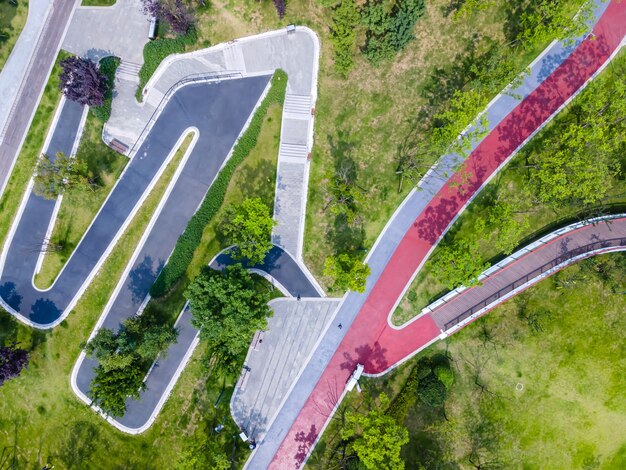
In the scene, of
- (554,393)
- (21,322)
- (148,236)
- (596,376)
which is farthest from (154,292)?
(596,376)

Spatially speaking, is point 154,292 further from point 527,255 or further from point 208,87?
point 527,255

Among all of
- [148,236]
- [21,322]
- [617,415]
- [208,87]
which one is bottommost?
[21,322]

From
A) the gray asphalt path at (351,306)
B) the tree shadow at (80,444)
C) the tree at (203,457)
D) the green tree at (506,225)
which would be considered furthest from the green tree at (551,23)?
the tree shadow at (80,444)

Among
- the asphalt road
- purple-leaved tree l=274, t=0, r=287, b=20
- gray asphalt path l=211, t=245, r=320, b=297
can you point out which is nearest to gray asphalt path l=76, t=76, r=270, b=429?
gray asphalt path l=211, t=245, r=320, b=297

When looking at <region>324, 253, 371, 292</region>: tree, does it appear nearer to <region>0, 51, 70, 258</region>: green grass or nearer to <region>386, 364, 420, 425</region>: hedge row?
<region>386, 364, 420, 425</region>: hedge row

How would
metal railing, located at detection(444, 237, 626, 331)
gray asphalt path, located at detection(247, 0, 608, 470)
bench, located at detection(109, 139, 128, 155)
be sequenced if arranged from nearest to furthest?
1. metal railing, located at detection(444, 237, 626, 331)
2. gray asphalt path, located at detection(247, 0, 608, 470)
3. bench, located at detection(109, 139, 128, 155)
